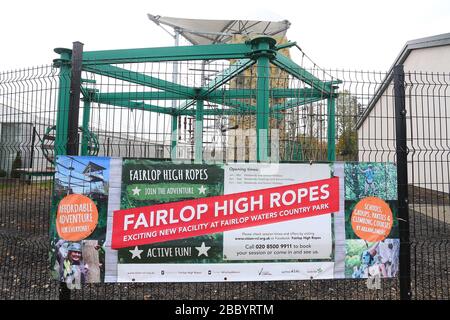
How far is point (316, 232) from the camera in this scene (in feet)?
12.3

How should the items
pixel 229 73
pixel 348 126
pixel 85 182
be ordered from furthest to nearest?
pixel 229 73
pixel 348 126
pixel 85 182

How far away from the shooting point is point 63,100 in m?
4.39

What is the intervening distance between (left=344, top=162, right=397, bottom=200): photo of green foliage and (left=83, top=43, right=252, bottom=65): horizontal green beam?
3148mm

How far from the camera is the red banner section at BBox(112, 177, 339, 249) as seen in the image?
3.64m

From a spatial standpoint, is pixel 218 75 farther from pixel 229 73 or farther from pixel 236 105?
pixel 229 73

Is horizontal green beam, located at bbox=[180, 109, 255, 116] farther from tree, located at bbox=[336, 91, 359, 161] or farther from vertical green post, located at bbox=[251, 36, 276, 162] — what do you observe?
tree, located at bbox=[336, 91, 359, 161]

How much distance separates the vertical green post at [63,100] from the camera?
4176 mm

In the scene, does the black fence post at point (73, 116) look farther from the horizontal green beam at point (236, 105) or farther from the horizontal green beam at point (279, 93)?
the horizontal green beam at point (236, 105)

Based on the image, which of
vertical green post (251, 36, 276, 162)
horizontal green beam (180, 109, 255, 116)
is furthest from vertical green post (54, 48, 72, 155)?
horizontal green beam (180, 109, 255, 116)

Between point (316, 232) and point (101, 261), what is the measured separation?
8.57ft

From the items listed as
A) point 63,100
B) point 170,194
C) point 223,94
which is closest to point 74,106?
point 63,100

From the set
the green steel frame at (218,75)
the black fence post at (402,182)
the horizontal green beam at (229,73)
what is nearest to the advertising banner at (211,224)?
the black fence post at (402,182)

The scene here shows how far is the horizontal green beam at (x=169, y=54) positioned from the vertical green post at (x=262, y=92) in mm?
400

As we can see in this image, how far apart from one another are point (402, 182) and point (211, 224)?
245 cm
